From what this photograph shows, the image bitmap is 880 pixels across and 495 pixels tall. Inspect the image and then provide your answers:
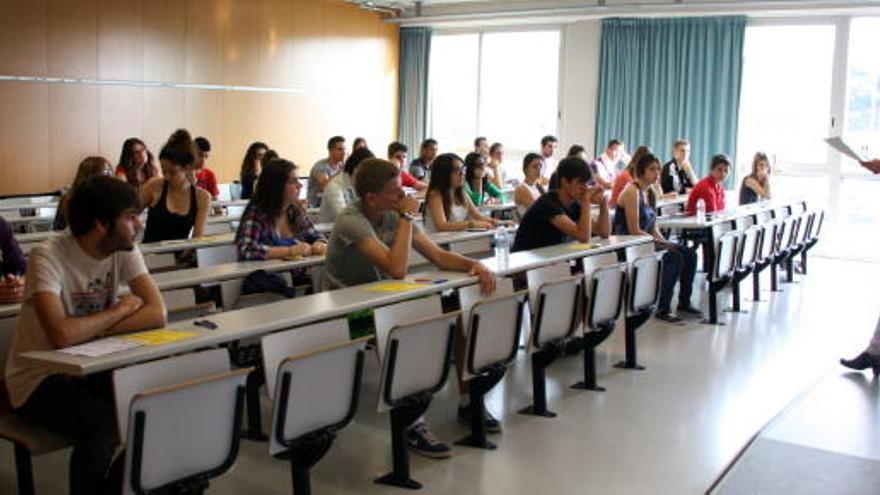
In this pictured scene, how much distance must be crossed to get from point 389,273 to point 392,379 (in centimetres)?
95

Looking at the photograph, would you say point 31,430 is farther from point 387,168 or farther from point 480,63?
point 480,63

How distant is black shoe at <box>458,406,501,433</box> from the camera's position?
179 inches

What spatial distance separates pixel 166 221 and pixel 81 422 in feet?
10.2

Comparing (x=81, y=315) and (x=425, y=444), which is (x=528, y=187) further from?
(x=81, y=315)

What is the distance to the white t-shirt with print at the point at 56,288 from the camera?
302 centimetres

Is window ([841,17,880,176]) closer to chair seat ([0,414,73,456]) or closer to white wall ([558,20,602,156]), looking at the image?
white wall ([558,20,602,156])

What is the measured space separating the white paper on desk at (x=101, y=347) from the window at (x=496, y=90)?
Result: 11.2m

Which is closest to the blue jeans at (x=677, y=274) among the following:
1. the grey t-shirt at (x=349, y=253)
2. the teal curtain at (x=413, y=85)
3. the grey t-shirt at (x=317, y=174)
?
the grey t-shirt at (x=317, y=174)

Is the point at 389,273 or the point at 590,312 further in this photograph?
the point at 590,312

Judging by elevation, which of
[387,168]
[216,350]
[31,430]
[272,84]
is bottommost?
[31,430]

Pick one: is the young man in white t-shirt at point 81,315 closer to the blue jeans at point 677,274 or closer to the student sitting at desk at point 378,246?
the student sitting at desk at point 378,246

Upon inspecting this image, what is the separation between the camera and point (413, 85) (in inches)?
575

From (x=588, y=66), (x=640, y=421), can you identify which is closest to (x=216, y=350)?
(x=640, y=421)

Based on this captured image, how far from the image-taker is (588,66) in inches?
519
